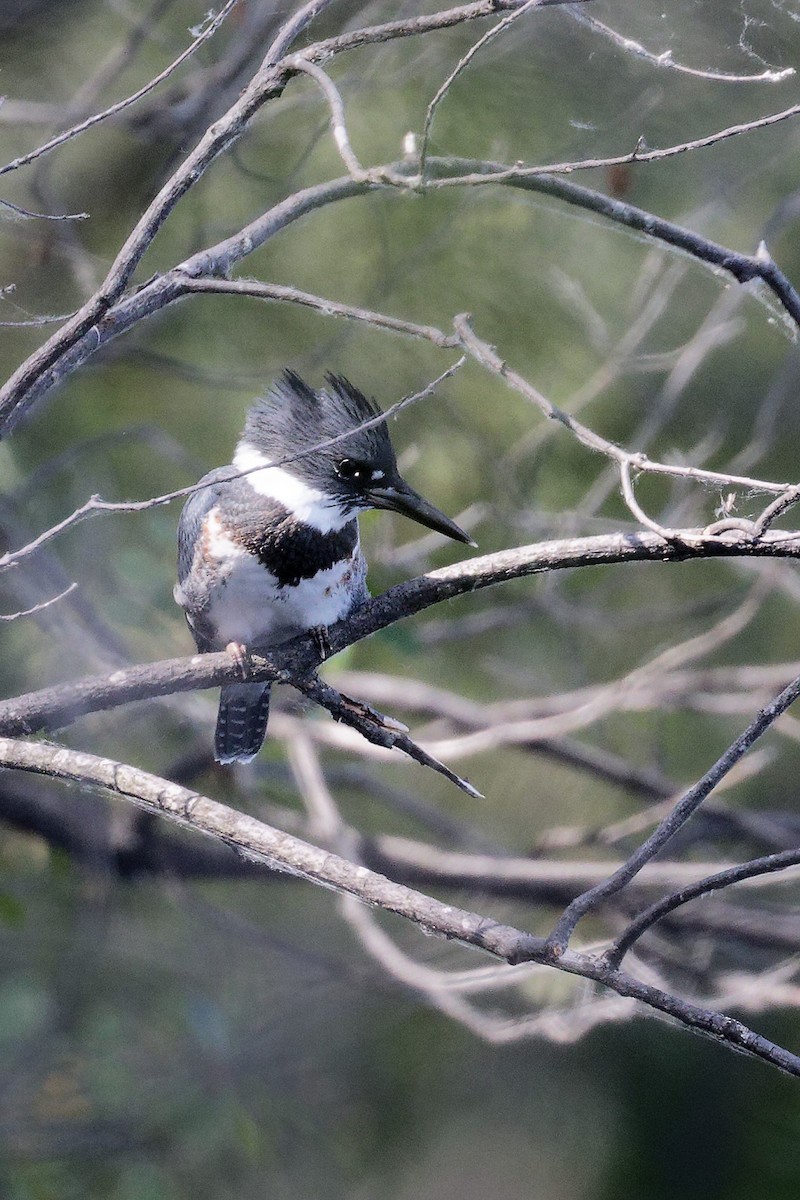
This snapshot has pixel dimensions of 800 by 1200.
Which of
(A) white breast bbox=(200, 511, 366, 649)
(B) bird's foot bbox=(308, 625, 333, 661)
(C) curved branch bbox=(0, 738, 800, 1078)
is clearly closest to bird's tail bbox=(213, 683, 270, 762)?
(A) white breast bbox=(200, 511, 366, 649)

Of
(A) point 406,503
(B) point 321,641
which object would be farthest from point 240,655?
(A) point 406,503

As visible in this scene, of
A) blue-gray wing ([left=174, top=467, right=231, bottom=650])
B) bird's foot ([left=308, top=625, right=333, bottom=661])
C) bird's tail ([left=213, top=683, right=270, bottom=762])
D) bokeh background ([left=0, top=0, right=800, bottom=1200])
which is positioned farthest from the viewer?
bokeh background ([left=0, top=0, right=800, bottom=1200])

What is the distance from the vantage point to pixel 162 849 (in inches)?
109

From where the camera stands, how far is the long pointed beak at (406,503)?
1726 mm

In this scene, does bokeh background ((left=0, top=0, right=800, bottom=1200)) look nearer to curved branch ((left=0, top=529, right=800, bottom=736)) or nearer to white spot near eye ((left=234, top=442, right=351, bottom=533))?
white spot near eye ((left=234, top=442, right=351, bottom=533))

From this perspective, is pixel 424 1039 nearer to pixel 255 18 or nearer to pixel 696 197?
pixel 696 197

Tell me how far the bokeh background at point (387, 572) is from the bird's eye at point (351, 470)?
1.76ft

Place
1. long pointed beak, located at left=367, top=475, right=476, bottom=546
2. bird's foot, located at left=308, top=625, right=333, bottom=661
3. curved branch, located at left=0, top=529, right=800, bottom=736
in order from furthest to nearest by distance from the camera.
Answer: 1. long pointed beak, located at left=367, top=475, right=476, bottom=546
2. bird's foot, located at left=308, top=625, right=333, bottom=661
3. curved branch, located at left=0, top=529, right=800, bottom=736

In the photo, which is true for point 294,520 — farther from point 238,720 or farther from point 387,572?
point 387,572

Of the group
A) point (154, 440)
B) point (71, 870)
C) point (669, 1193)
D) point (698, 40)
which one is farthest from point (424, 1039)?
point (698, 40)

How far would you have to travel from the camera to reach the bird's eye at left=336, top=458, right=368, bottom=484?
1.78 m

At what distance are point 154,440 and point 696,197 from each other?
4.56 ft

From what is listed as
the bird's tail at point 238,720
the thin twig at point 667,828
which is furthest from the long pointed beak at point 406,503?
the thin twig at point 667,828

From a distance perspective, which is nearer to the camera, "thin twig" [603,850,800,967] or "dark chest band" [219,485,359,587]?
"thin twig" [603,850,800,967]
